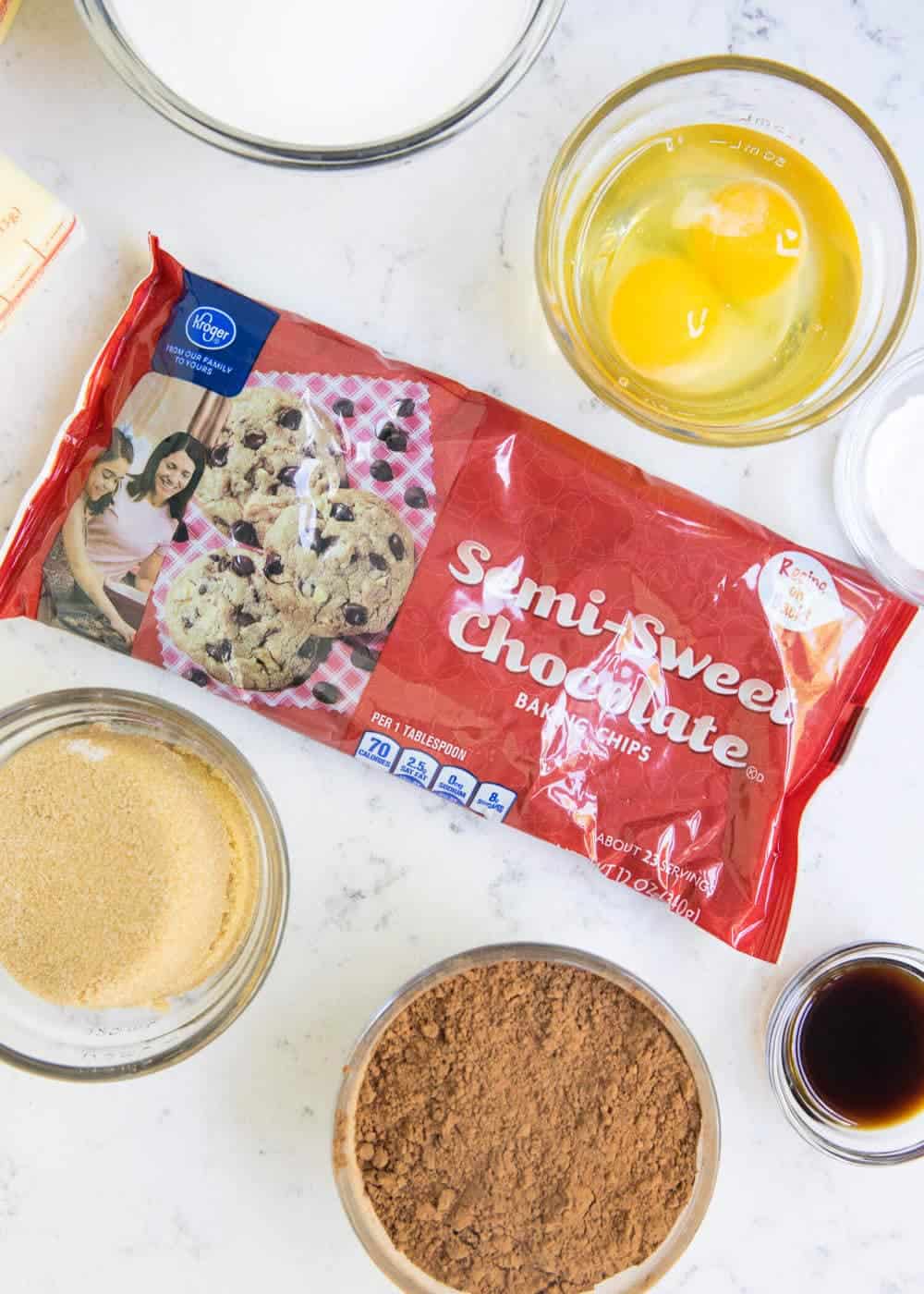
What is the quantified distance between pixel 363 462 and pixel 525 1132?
61 centimetres

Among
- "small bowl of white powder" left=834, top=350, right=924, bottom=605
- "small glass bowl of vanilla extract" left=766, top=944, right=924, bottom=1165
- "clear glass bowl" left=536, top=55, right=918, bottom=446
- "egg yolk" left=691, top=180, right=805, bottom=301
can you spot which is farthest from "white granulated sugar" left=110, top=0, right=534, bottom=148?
"small glass bowl of vanilla extract" left=766, top=944, right=924, bottom=1165

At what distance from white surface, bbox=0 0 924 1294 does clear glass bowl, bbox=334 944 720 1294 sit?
0.10m

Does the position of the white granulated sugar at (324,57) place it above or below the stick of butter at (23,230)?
above

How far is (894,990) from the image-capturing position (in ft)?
→ 3.65

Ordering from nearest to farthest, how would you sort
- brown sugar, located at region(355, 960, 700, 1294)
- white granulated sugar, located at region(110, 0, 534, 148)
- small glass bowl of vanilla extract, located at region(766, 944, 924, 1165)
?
1. white granulated sugar, located at region(110, 0, 534, 148)
2. brown sugar, located at region(355, 960, 700, 1294)
3. small glass bowl of vanilla extract, located at region(766, 944, 924, 1165)

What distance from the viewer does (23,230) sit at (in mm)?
964

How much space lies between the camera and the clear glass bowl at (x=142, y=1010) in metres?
0.97

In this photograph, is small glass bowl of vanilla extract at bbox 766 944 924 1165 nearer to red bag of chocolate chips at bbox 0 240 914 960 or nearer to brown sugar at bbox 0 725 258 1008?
red bag of chocolate chips at bbox 0 240 914 960

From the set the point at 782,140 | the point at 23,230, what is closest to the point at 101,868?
the point at 23,230

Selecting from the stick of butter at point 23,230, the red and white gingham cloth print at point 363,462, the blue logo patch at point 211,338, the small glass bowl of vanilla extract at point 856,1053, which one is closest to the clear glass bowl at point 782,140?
the red and white gingham cloth print at point 363,462

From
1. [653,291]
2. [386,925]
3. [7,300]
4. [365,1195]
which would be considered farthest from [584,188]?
[365,1195]

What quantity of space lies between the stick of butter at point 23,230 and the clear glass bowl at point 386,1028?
0.70 metres

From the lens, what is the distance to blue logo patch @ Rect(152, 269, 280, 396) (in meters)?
0.99

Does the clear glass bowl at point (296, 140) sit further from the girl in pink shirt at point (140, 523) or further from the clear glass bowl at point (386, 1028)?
the clear glass bowl at point (386, 1028)
